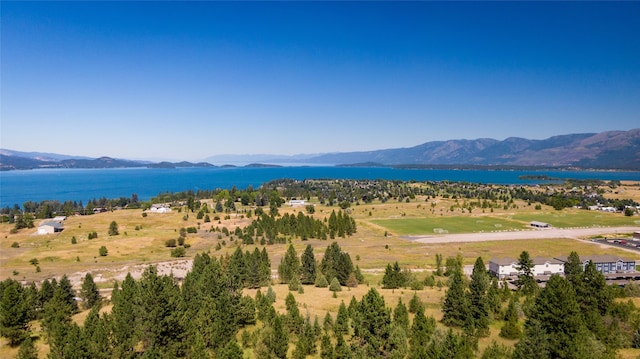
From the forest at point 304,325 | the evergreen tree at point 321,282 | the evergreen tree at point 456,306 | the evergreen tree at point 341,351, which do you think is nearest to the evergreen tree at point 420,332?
the forest at point 304,325

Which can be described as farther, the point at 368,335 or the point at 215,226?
the point at 215,226

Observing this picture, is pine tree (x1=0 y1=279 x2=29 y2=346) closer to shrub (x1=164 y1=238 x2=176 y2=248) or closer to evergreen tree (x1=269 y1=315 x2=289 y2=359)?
evergreen tree (x1=269 y1=315 x2=289 y2=359)

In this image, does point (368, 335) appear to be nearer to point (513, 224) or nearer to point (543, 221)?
point (513, 224)

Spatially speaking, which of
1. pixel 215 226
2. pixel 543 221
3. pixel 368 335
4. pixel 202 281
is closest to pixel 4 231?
pixel 215 226

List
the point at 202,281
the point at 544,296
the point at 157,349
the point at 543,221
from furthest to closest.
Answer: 1. the point at 543,221
2. the point at 202,281
3. the point at 544,296
4. the point at 157,349

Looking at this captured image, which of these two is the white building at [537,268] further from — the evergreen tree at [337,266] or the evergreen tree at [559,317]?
the evergreen tree at [559,317]

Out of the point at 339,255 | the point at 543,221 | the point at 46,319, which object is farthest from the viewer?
the point at 543,221
